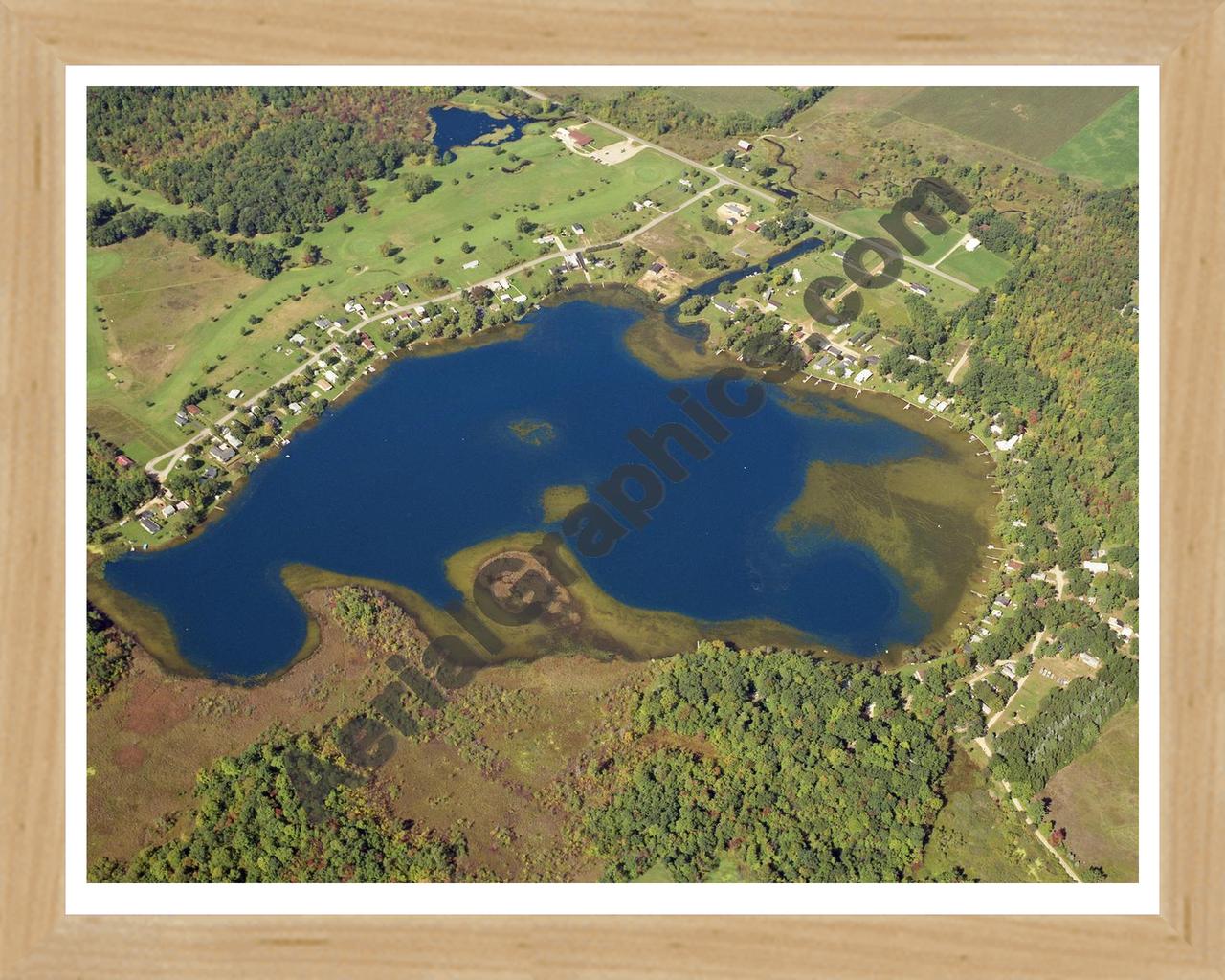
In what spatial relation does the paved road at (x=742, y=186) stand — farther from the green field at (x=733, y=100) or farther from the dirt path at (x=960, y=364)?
the green field at (x=733, y=100)

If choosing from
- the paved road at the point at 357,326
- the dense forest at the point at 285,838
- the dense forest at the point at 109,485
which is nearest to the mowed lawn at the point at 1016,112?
the paved road at the point at 357,326

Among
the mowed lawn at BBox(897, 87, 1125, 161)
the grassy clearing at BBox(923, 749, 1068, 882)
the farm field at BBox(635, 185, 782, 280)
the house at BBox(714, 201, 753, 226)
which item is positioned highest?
the mowed lawn at BBox(897, 87, 1125, 161)

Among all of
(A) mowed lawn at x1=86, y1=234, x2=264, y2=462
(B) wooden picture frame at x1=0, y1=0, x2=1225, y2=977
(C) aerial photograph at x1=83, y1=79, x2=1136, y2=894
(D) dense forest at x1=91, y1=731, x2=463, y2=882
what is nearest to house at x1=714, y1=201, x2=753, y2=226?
(C) aerial photograph at x1=83, y1=79, x2=1136, y2=894

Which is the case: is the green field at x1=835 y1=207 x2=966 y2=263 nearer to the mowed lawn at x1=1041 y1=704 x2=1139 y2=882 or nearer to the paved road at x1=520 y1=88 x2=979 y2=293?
the paved road at x1=520 y1=88 x2=979 y2=293

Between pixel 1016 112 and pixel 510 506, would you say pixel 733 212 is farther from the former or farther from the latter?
pixel 510 506

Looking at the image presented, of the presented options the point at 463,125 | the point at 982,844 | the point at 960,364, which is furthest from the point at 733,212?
the point at 982,844
